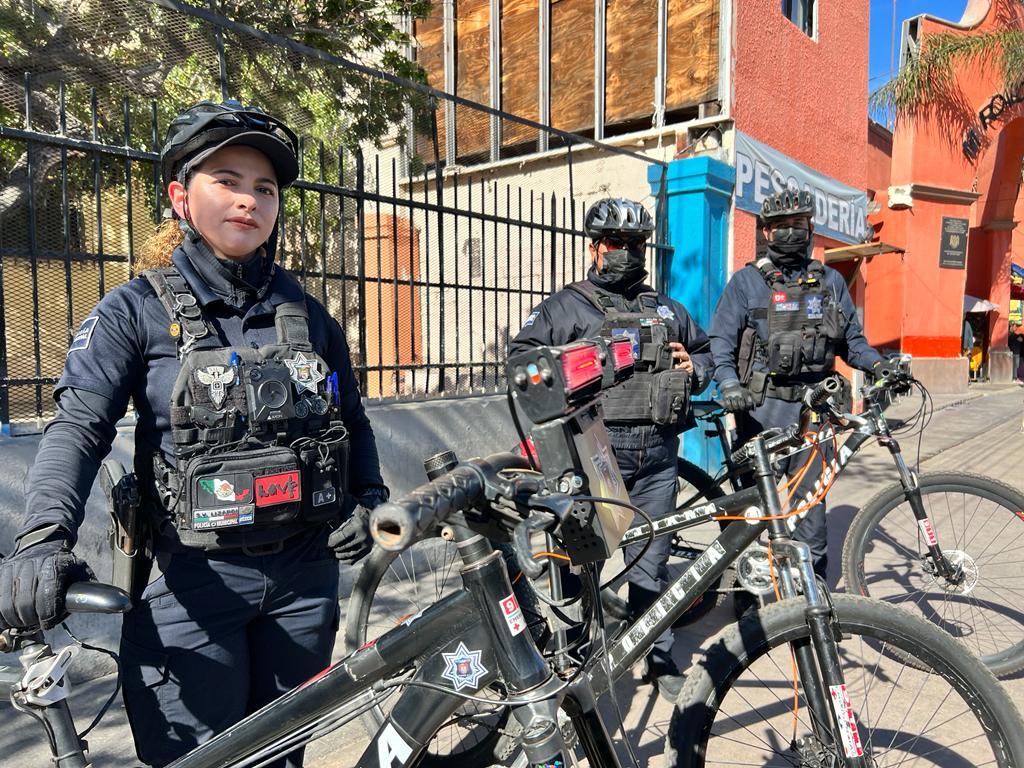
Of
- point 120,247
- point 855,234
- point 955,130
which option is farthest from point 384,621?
point 955,130

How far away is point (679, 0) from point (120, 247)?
261 inches

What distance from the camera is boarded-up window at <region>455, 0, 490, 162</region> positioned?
891 centimetres

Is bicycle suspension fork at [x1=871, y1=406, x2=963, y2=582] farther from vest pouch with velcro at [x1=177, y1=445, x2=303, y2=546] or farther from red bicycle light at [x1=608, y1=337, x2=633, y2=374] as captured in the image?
vest pouch with velcro at [x1=177, y1=445, x2=303, y2=546]

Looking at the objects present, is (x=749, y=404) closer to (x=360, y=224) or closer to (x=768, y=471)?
(x=768, y=471)

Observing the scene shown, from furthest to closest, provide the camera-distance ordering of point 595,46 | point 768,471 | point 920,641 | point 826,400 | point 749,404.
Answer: point 595,46
point 749,404
point 826,400
point 768,471
point 920,641

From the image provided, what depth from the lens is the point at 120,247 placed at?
329cm

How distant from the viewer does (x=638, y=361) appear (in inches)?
118

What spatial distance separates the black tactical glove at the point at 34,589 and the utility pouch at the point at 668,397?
7.37ft

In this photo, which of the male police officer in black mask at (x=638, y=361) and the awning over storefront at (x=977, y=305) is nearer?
the male police officer in black mask at (x=638, y=361)

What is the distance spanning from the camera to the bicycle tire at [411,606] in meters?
2.12

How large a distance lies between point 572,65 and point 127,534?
8.38 meters

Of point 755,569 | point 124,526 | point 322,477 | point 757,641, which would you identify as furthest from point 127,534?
point 755,569

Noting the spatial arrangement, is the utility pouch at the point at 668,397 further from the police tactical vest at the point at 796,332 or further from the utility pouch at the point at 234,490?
the utility pouch at the point at 234,490

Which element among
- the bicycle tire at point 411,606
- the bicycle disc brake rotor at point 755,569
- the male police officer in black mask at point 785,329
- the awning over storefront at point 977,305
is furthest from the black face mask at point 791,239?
the awning over storefront at point 977,305
